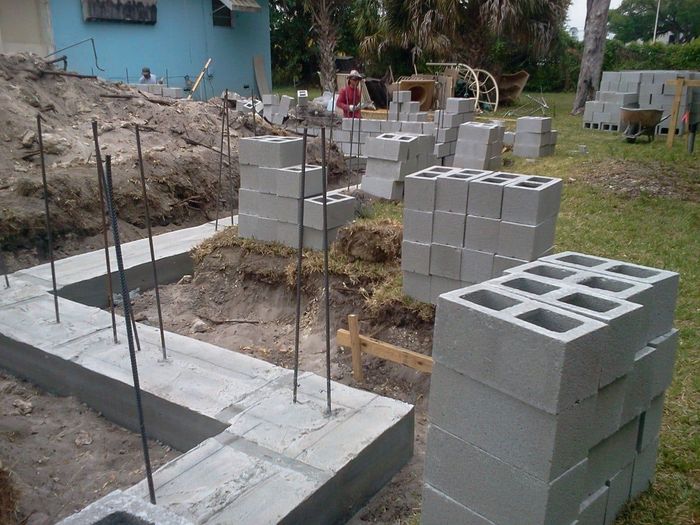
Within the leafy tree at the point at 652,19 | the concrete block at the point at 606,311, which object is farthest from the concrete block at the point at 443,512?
the leafy tree at the point at 652,19

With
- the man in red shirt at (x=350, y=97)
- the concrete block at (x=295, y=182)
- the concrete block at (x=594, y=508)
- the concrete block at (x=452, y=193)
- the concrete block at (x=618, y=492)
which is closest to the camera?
the concrete block at (x=594, y=508)

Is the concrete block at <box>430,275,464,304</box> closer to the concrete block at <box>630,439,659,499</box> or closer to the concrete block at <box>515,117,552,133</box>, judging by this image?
the concrete block at <box>630,439,659,499</box>

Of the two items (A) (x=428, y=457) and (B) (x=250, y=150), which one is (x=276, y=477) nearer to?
(A) (x=428, y=457)

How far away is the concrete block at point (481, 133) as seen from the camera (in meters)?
11.2

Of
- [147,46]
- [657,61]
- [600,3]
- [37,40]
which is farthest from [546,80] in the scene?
[37,40]

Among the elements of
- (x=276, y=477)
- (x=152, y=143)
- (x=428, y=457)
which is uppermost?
(x=152, y=143)

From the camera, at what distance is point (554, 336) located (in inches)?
92.4

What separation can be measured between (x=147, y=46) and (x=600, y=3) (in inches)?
571

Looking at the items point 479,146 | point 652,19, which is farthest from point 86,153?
point 652,19

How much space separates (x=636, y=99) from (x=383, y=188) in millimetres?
10403

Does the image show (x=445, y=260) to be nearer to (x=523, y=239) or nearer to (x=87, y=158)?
(x=523, y=239)

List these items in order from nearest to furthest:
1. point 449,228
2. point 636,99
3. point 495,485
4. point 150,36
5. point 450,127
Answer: point 495,485, point 449,228, point 450,127, point 636,99, point 150,36

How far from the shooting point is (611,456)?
9.75ft

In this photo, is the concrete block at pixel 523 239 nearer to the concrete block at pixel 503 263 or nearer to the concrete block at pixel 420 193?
the concrete block at pixel 503 263
